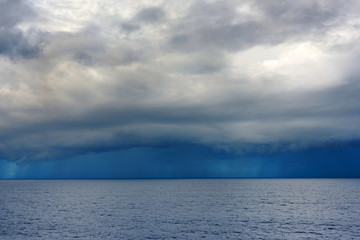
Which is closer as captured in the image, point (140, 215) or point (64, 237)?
point (64, 237)

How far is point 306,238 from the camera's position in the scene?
64188 millimetres

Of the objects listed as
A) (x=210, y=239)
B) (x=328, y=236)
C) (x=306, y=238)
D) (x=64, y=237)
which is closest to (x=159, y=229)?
(x=210, y=239)

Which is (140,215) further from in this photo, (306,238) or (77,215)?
(306,238)

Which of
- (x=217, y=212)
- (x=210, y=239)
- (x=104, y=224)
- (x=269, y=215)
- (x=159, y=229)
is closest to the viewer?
(x=210, y=239)

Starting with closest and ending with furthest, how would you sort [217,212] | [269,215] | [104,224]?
[104,224] → [269,215] → [217,212]

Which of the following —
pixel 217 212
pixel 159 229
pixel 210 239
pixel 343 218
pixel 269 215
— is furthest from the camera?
pixel 217 212

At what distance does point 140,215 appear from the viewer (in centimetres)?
9519

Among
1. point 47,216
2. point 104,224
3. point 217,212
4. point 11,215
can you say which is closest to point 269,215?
point 217,212

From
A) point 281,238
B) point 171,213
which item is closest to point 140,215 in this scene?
point 171,213

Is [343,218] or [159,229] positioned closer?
[159,229]

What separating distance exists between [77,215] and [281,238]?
63022 millimetres

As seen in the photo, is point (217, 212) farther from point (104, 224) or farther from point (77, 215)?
point (77, 215)

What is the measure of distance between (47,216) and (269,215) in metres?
69.2

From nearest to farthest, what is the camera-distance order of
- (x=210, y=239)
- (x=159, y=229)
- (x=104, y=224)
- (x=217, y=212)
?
(x=210, y=239), (x=159, y=229), (x=104, y=224), (x=217, y=212)
